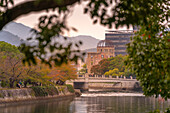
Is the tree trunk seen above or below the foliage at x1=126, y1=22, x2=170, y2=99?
below

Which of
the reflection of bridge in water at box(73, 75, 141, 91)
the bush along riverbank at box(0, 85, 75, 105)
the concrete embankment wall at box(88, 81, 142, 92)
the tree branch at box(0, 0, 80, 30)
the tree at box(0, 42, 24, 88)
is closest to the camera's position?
the tree branch at box(0, 0, 80, 30)

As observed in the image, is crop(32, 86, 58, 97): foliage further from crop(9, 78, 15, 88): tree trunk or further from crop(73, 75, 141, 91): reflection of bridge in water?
crop(73, 75, 141, 91): reflection of bridge in water

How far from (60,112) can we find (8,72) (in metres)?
12.4

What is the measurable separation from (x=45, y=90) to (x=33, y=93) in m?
5.45

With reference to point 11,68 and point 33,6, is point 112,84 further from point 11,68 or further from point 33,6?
point 33,6

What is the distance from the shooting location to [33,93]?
6531 centimetres

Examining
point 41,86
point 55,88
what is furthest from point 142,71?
point 55,88

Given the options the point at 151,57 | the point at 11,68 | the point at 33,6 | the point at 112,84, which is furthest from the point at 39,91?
the point at 112,84

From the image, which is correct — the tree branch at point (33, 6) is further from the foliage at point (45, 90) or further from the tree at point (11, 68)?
the foliage at point (45, 90)

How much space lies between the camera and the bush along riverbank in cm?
5569

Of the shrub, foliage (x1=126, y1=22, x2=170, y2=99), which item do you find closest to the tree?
the shrub

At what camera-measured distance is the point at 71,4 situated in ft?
31.0

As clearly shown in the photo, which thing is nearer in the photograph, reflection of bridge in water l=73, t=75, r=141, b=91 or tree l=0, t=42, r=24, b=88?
tree l=0, t=42, r=24, b=88

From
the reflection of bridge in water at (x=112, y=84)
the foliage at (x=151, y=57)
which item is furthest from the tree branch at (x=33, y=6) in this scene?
the reflection of bridge in water at (x=112, y=84)
